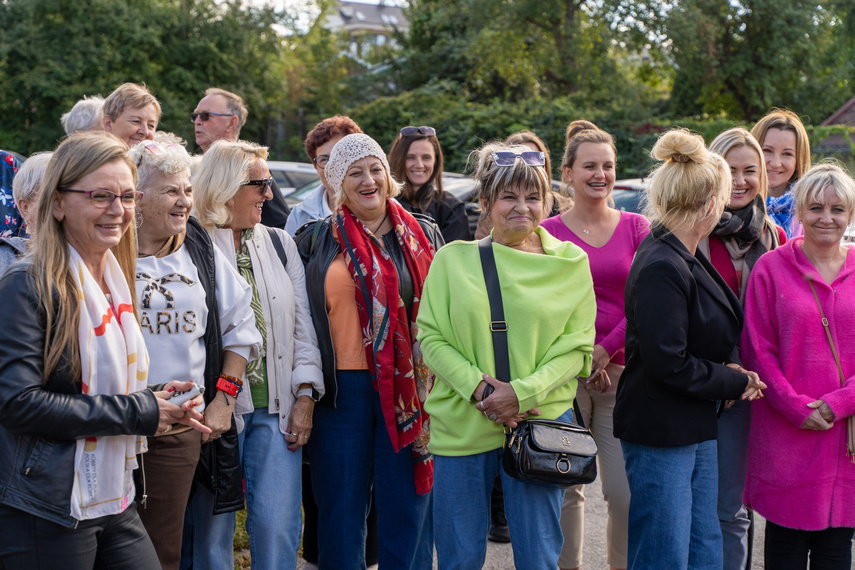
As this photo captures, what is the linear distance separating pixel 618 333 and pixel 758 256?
728 millimetres

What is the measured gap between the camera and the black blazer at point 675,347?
2795mm

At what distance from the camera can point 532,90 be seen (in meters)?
25.2

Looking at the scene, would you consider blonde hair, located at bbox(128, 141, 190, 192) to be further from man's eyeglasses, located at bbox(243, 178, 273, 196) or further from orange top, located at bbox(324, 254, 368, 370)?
orange top, located at bbox(324, 254, 368, 370)

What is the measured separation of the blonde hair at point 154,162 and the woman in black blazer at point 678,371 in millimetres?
1811

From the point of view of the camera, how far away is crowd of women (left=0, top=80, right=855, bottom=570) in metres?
2.20

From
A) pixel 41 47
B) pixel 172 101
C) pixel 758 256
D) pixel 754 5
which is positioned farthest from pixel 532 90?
pixel 758 256

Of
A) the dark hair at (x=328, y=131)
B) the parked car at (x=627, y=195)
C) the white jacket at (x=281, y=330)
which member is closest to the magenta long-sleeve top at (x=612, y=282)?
the white jacket at (x=281, y=330)

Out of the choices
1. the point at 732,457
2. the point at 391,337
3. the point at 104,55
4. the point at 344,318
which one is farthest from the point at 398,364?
the point at 104,55

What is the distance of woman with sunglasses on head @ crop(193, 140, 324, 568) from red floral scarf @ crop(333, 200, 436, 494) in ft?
0.88

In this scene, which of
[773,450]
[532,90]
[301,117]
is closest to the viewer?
[773,450]

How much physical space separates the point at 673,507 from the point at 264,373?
67.0 inches

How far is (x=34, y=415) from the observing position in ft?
6.67

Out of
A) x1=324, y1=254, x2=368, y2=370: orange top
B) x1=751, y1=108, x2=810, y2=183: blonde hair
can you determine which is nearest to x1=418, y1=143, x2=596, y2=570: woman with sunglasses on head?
x1=324, y1=254, x2=368, y2=370: orange top

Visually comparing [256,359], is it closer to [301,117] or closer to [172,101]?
[172,101]
